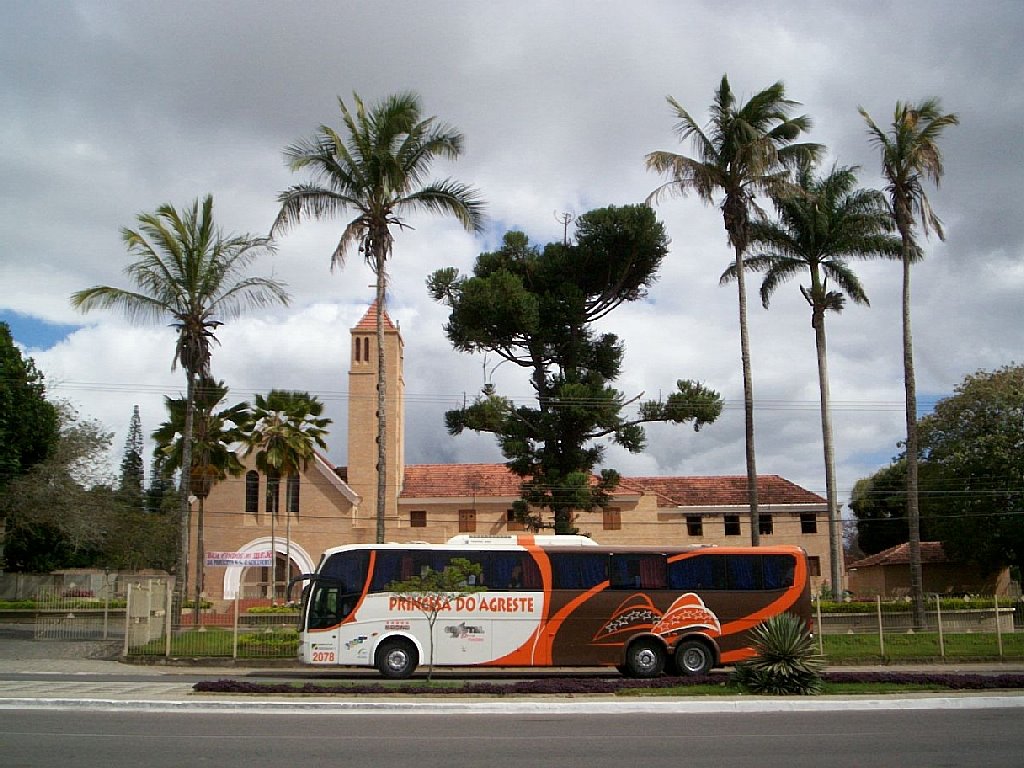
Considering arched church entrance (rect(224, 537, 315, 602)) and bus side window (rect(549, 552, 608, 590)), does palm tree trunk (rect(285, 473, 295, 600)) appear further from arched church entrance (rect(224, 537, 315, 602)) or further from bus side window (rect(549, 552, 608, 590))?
bus side window (rect(549, 552, 608, 590))

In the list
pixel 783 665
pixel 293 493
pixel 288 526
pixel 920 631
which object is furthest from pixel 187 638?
pixel 293 493

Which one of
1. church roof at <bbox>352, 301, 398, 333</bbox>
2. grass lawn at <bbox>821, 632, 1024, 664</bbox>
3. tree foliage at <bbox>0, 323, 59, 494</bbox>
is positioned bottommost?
grass lawn at <bbox>821, 632, 1024, 664</bbox>

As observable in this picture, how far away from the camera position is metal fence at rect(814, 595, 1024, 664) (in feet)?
80.1

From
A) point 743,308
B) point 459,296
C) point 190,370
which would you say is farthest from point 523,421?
point 190,370

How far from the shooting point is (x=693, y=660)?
2127 centimetres

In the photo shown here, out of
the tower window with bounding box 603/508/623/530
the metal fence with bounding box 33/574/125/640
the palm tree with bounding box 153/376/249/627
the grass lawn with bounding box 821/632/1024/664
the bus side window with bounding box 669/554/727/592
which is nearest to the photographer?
the bus side window with bounding box 669/554/727/592

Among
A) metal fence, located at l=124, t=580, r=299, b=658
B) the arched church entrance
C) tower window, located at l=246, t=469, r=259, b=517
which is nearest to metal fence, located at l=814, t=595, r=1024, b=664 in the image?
metal fence, located at l=124, t=580, r=299, b=658

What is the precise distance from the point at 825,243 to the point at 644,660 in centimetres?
2181

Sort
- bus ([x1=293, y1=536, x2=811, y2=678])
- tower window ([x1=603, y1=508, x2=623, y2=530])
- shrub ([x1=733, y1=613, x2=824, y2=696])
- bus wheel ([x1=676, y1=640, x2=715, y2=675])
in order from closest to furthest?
shrub ([x1=733, y1=613, x2=824, y2=696]), bus ([x1=293, y1=536, x2=811, y2=678]), bus wheel ([x1=676, y1=640, x2=715, y2=675]), tower window ([x1=603, y1=508, x2=623, y2=530])

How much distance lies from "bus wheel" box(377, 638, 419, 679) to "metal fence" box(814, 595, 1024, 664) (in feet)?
30.3

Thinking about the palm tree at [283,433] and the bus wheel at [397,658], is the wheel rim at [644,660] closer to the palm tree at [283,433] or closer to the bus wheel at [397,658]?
the bus wheel at [397,658]

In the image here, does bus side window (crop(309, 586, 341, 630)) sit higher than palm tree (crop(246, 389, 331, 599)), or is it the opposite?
palm tree (crop(246, 389, 331, 599))

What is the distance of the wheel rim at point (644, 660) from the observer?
834 inches

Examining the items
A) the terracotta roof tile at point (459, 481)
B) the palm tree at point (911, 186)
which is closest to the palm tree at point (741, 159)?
the palm tree at point (911, 186)
